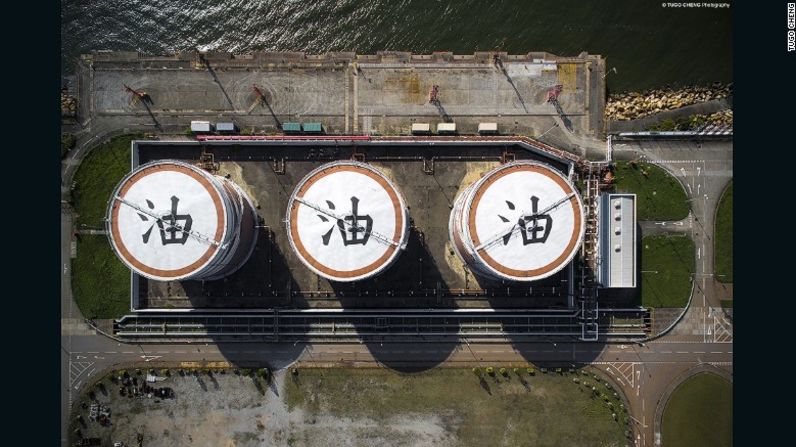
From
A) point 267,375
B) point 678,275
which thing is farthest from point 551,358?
point 267,375

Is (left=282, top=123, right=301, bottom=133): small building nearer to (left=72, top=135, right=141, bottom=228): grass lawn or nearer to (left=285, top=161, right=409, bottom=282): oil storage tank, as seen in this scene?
(left=285, top=161, right=409, bottom=282): oil storage tank

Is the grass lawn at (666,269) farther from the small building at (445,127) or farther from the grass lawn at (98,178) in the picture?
the grass lawn at (98,178)

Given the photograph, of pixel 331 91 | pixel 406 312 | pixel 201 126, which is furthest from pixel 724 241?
pixel 201 126

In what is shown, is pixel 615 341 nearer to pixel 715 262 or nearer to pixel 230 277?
pixel 715 262

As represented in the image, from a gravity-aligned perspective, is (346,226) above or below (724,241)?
above

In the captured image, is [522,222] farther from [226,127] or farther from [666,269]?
[226,127]

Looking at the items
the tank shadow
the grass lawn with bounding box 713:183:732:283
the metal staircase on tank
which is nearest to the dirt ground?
the tank shadow

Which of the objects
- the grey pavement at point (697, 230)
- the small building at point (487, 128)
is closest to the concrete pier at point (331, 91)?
the small building at point (487, 128)
